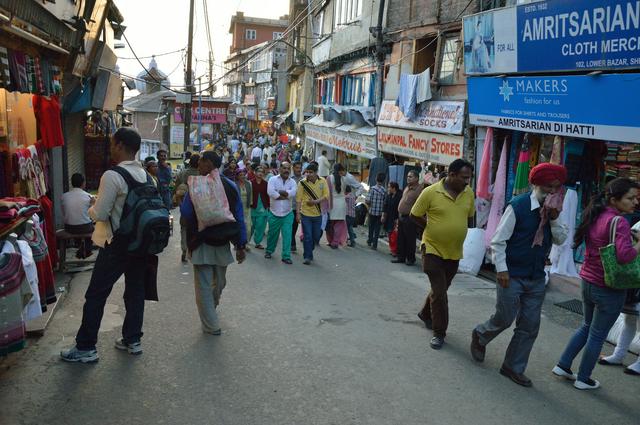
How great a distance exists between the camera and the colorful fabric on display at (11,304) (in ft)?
13.3

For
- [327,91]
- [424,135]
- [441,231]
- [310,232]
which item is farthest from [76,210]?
[327,91]

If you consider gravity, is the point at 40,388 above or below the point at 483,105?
below

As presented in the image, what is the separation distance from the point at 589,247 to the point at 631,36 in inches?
160

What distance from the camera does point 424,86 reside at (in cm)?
1384

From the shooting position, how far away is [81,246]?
944cm

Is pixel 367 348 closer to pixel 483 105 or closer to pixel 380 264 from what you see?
pixel 380 264

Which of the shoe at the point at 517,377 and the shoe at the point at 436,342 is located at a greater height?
the shoe at the point at 517,377

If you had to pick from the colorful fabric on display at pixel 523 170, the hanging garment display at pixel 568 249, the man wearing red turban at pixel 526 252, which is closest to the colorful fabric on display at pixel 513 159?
the colorful fabric on display at pixel 523 170

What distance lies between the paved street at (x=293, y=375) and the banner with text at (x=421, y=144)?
18.0ft

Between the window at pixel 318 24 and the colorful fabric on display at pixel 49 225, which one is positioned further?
the window at pixel 318 24

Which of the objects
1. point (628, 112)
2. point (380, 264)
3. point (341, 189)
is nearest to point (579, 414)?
point (628, 112)

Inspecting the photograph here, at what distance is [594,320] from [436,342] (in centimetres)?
156

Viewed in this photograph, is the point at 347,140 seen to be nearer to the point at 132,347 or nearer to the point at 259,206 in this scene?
the point at 259,206

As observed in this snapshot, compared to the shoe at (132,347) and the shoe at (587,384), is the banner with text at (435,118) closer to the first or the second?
the shoe at (587,384)
